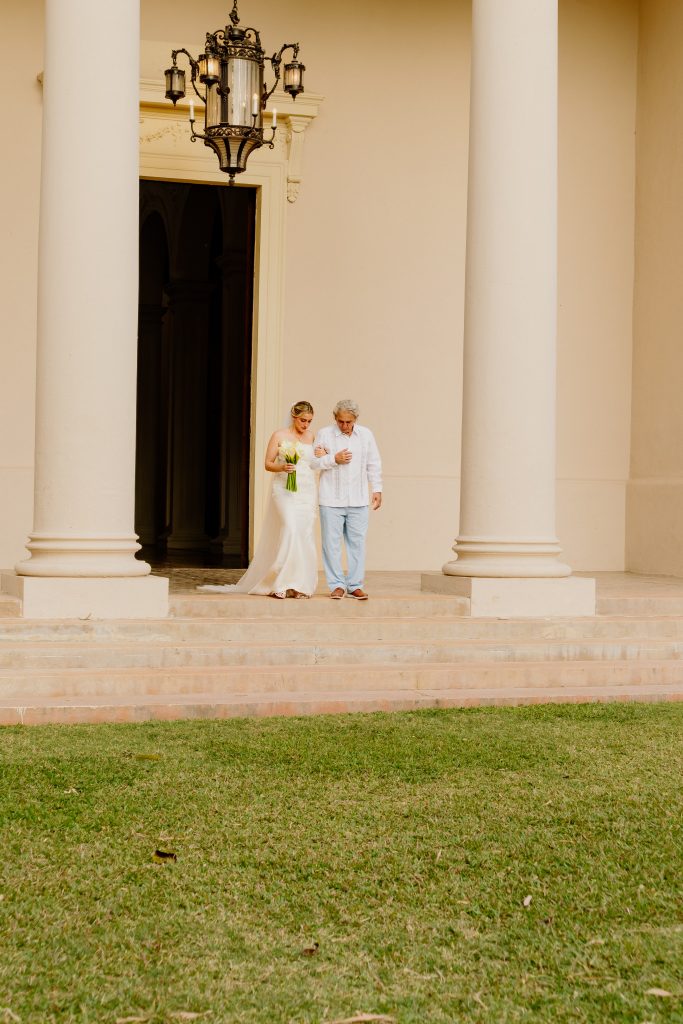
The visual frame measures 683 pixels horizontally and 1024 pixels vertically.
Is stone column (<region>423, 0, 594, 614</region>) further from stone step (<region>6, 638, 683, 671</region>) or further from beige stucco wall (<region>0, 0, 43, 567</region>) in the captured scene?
beige stucco wall (<region>0, 0, 43, 567</region>)

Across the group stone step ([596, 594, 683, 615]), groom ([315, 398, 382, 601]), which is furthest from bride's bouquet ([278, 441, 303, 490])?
stone step ([596, 594, 683, 615])

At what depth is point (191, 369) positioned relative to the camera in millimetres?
25141

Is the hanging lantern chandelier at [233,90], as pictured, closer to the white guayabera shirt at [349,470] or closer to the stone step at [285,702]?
the white guayabera shirt at [349,470]

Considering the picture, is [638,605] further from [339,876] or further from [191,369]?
[191,369]

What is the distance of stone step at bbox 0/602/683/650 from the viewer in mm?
9938

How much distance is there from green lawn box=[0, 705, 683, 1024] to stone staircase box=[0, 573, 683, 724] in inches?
39.6

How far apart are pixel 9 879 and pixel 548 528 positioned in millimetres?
7961

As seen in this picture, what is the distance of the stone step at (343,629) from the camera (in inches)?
391

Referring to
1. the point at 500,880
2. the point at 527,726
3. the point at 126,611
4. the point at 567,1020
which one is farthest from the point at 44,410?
the point at 567,1020

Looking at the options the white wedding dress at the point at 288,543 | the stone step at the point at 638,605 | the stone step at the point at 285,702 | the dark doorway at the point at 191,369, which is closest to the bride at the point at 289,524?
the white wedding dress at the point at 288,543

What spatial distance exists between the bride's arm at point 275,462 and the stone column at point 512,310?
1628mm

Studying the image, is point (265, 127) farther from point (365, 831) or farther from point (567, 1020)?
point (567, 1020)

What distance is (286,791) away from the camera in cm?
596

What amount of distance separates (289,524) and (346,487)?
64cm
